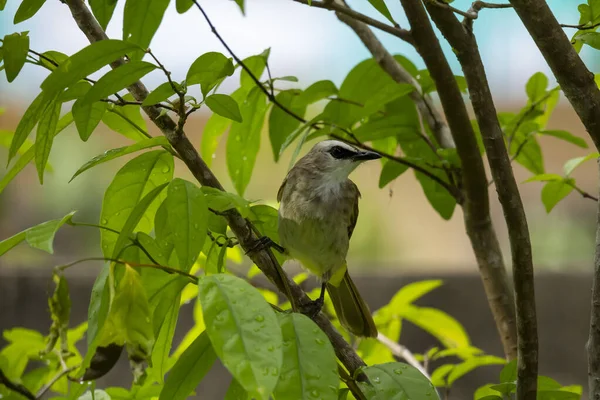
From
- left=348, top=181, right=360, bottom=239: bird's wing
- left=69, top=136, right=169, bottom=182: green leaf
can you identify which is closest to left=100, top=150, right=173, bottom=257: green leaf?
left=69, top=136, right=169, bottom=182: green leaf

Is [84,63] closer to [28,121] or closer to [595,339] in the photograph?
[28,121]

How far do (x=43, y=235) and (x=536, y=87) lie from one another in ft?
2.45

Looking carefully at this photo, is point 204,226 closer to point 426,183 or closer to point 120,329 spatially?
point 120,329

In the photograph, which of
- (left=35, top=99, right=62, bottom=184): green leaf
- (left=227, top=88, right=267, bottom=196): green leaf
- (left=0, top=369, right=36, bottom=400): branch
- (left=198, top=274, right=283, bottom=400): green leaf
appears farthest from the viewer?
(left=227, top=88, right=267, bottom=196): green leaf

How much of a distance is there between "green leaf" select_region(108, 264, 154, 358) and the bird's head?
0.94 metres

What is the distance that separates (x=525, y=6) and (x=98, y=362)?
469mm

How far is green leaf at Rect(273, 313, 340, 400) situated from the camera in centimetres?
48

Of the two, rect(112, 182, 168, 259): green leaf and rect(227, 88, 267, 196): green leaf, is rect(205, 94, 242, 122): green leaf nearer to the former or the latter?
rect(112, 182, 168, 259): green leaf

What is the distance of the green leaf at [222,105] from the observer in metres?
0.67

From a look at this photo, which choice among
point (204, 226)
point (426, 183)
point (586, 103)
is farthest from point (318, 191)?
point (204, 226)

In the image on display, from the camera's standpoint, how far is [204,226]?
55 centimetres

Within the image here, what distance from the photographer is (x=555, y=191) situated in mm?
1015

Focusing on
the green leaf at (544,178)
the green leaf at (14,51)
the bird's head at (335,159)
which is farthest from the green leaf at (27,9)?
the bird's head at (335,159)

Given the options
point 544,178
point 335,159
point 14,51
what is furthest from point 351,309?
point 14,51
